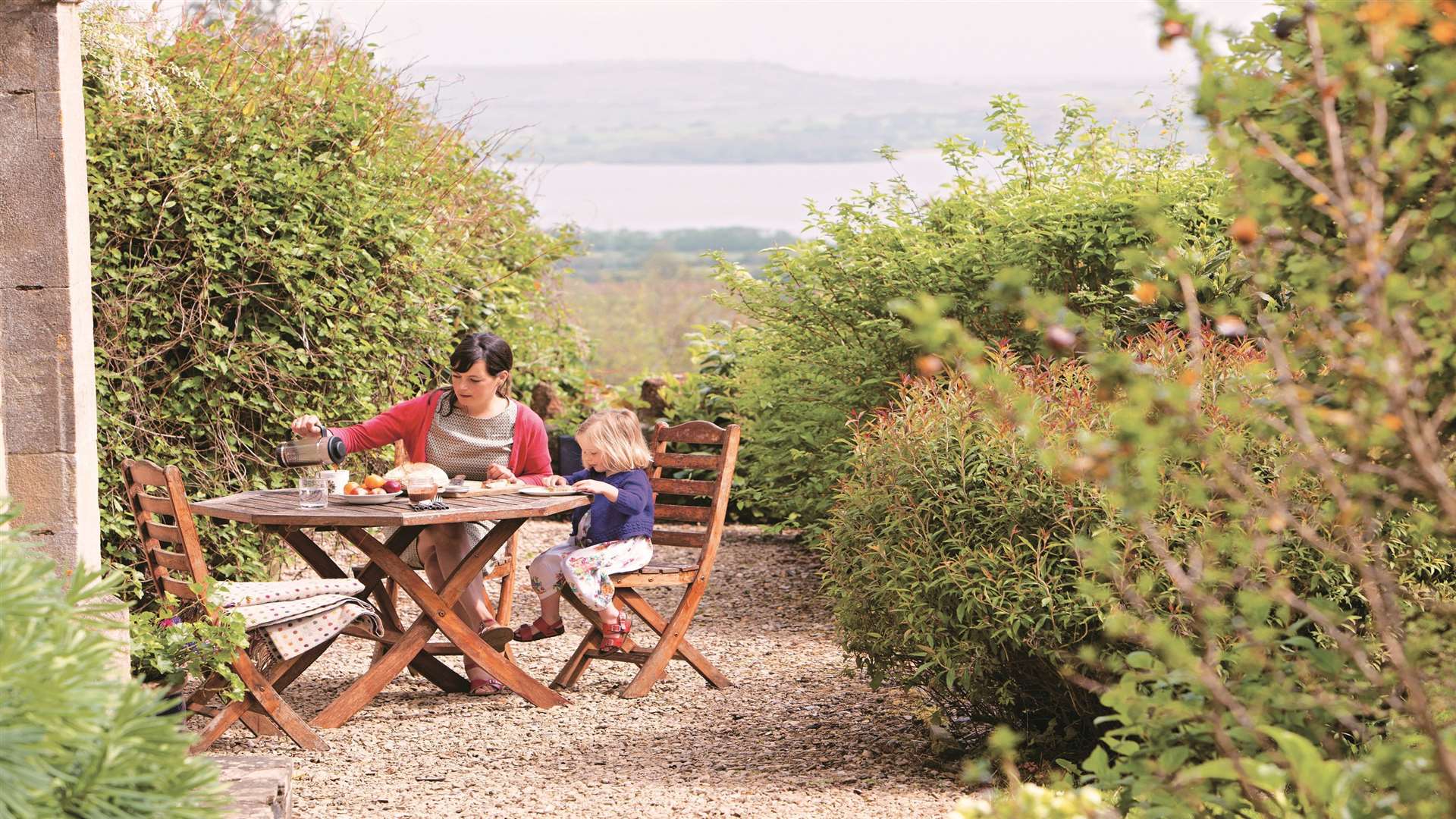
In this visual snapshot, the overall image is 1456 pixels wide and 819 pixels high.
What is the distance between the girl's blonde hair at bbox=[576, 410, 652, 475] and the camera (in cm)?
541

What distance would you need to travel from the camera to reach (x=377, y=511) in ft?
15.9

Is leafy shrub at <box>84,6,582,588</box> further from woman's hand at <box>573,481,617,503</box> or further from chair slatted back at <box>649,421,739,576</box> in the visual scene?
woman's hand at <box>573,481,617,503</box>

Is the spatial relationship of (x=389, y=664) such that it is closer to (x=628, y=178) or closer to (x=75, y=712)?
(x=75, y=712)

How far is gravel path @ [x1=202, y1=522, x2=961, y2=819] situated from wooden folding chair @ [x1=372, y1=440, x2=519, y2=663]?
188 mm

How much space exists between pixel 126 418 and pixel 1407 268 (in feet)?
17.3

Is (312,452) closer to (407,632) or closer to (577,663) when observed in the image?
(407,632)

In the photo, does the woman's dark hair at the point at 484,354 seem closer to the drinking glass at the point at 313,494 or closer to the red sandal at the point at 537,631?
the drinking glass at the point at 313,494

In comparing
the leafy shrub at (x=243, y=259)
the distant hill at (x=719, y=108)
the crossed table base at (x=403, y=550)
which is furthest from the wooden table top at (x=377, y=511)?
the distant hill at (x=719, y=108)

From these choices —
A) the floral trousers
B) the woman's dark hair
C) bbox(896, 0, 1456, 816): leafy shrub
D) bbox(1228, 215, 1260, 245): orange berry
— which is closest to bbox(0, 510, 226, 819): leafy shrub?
bbox(896, 0, 1456, 816): leafy shrub

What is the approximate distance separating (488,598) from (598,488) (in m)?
1.27

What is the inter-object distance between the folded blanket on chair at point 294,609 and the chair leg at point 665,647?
1119 millimetres

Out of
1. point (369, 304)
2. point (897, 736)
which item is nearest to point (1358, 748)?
point (897, 736)

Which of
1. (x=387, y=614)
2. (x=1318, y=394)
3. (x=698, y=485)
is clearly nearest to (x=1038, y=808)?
(x=1318, y=394)

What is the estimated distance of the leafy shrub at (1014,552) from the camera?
4051mm
